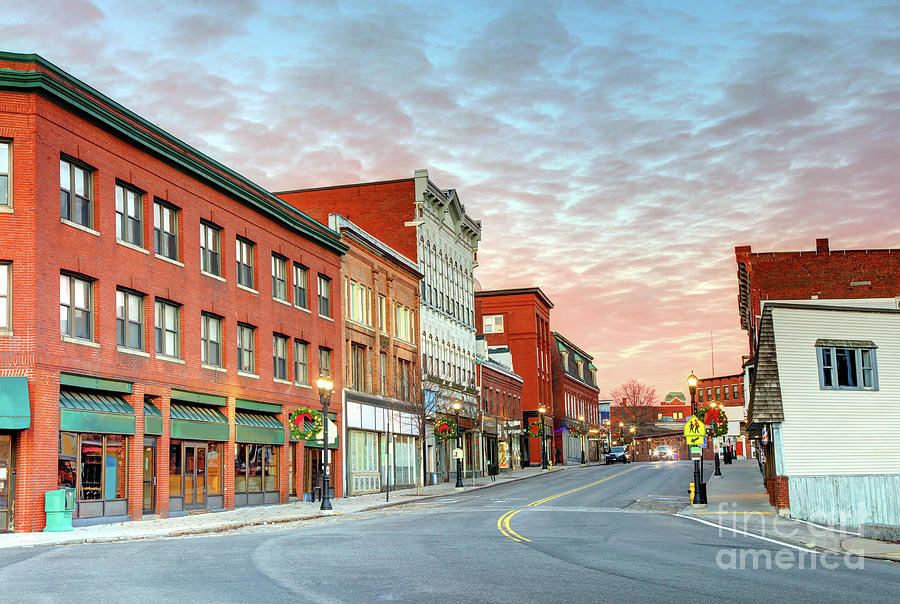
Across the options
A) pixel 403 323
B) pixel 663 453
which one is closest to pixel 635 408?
pixel 663 453

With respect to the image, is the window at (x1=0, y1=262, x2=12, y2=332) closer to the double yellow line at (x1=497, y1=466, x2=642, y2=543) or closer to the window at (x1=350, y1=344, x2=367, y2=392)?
the double yellow line at (x1=497, y1=466, x2=642, y2=543)

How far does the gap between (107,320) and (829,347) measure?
76.2 feet

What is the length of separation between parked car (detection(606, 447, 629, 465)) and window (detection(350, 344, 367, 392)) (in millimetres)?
53517

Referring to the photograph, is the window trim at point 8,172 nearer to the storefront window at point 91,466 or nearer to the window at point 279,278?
the storefront window at point 91,466

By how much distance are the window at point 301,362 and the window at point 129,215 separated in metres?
13.0

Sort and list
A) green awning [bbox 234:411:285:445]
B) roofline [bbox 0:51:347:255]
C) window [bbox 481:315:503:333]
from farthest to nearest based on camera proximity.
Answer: window [bbox 481:315:503:333] < green awning [bbox 234:411:285:445] < roofline [bbox 0:51:347:255]

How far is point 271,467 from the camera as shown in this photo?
4116cm

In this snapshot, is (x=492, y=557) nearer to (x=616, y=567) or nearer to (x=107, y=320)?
(x=616, y=567)

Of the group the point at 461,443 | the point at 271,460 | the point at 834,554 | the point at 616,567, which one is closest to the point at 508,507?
the point at 271,460

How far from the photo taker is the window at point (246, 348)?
39.2m

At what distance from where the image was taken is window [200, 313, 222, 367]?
36.5 m

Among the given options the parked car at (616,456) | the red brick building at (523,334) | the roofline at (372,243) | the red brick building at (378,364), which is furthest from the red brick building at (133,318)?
the parked car at (616,456)

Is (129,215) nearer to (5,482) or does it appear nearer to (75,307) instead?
(75,307)

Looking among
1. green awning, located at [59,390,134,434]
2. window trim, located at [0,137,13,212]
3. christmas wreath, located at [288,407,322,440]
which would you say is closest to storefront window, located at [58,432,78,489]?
green awning, located at [59,390,134,434]
